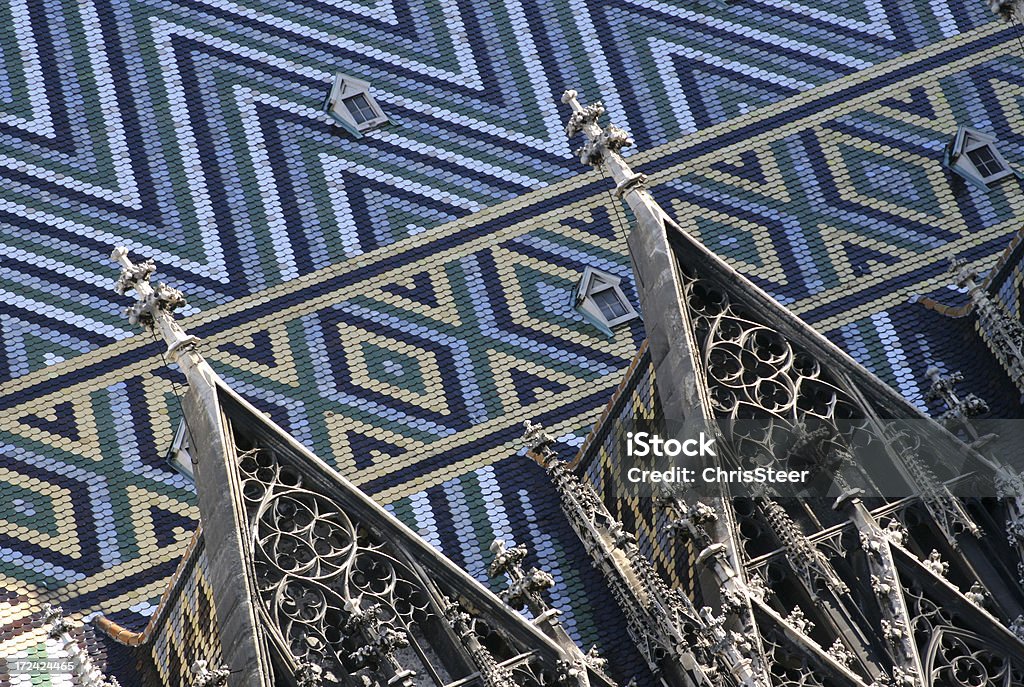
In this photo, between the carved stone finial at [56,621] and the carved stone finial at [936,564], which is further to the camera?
the carved stone finial at [56,621]

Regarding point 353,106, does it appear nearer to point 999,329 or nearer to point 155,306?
A: point 155,306

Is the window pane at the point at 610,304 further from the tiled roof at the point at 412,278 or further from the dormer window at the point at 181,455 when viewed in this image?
the dormer window at the point at 181,455

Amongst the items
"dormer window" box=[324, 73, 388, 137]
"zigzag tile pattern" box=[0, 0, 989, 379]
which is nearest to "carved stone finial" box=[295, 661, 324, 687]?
"zigzag tile pattern" box=[0, 0, 989, 379]

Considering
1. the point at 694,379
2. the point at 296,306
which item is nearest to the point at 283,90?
the point at 296,306

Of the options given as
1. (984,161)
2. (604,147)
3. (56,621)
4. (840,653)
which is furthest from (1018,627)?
(56,621)

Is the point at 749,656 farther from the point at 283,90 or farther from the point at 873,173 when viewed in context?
the point at 283,90

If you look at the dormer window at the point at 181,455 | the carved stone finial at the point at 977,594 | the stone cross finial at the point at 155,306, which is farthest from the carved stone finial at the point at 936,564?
the dormer window at the point at 181,455

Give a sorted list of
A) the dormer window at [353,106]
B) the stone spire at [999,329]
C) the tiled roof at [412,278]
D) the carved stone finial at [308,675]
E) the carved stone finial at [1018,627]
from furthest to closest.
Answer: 1. the dormer window at [353,106]
2. the tiled roof at [412,278]
3. the stone spire at [999,329]
4. the carved stone finial at [1018,627]
5. the carved stone finial at [308,675]

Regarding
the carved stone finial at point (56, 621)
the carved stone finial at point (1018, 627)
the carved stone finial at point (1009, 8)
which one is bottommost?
the carved stone finial at point (1018, 627)

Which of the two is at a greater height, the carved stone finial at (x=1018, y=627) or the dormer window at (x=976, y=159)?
the dormer window at (x=976, y=159)

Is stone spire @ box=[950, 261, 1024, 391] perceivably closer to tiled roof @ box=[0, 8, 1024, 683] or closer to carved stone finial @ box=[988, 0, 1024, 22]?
tiled roof @ box=[0, 8, 1024, 683]
